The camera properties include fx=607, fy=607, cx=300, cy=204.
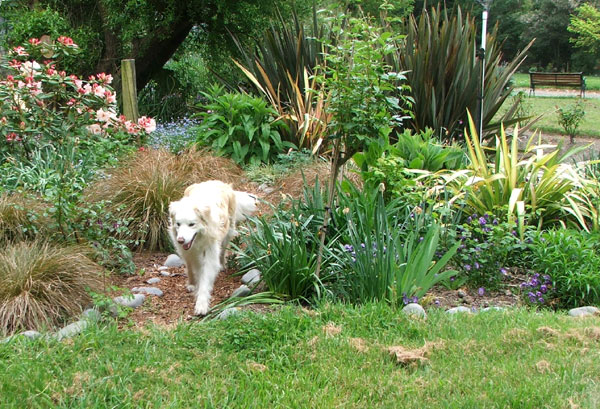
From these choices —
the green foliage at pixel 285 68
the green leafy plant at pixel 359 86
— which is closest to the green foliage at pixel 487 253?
the green leafy plant at pixel 359 86

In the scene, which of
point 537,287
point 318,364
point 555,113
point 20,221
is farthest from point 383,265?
point 555,113

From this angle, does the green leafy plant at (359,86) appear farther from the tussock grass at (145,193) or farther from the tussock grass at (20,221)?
the tussock grass at (20,221)

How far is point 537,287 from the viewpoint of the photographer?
15.0ft

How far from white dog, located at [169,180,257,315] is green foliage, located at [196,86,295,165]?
98.9 inches

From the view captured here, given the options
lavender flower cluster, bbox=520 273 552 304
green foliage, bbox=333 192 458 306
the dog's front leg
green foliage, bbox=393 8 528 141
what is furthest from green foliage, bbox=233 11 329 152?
lavender flower cluster, bbox=520 273 552 304

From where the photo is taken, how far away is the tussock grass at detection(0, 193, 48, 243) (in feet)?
15.4

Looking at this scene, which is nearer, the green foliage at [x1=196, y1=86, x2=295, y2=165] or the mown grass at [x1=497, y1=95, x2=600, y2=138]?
the green foliage at [x1=196, y1=86, x2=295, y2=165]

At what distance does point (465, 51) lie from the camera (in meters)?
8.44

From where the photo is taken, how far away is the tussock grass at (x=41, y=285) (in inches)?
150

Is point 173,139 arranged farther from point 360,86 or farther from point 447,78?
point 360,86

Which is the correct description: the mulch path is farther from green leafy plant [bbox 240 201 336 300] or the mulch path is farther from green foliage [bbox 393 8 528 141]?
green foliage [bbox 393 8 528 141]

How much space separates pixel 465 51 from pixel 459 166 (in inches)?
109

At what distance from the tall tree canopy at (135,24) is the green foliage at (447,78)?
13.4 feet

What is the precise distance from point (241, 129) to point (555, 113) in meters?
13.5
